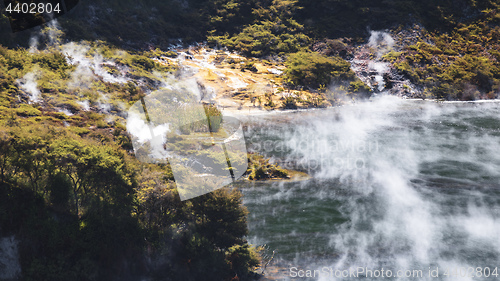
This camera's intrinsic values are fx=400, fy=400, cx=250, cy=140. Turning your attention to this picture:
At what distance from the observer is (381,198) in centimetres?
2573

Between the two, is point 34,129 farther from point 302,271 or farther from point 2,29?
point 2,29

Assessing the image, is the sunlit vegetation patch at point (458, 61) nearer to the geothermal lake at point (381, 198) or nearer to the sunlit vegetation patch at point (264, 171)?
the geothermal lake at point (381, 198)

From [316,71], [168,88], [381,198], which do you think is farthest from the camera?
[316,71]

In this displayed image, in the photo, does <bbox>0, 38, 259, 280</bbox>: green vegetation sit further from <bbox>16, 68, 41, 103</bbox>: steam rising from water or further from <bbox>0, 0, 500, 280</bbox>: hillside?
<bbox>16, 68, 41, 103</bbox>: steam rising from water

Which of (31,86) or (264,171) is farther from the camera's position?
(264,171)

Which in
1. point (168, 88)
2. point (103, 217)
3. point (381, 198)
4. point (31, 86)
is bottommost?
point (381, 198)

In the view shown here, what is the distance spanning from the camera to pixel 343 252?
20.9 metres

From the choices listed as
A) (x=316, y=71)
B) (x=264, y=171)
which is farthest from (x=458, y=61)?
(x=264, y=171)

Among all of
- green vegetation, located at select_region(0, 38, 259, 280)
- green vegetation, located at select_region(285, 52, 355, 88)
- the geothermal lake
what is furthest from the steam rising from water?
green vegetation, located at select_region(285, 52, 355, 88)

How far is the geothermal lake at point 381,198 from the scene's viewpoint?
2033cm

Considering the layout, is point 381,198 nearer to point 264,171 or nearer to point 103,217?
point 264,171

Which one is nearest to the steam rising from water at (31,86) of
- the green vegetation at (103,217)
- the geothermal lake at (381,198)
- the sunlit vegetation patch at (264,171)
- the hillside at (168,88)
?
the hillside at (168,88)

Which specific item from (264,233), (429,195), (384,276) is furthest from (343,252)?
(429,195)

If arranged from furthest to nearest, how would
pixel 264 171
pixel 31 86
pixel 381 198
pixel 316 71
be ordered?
pixel 316 71, pixel 264 171, pixel 31 86, pixel 381 198
